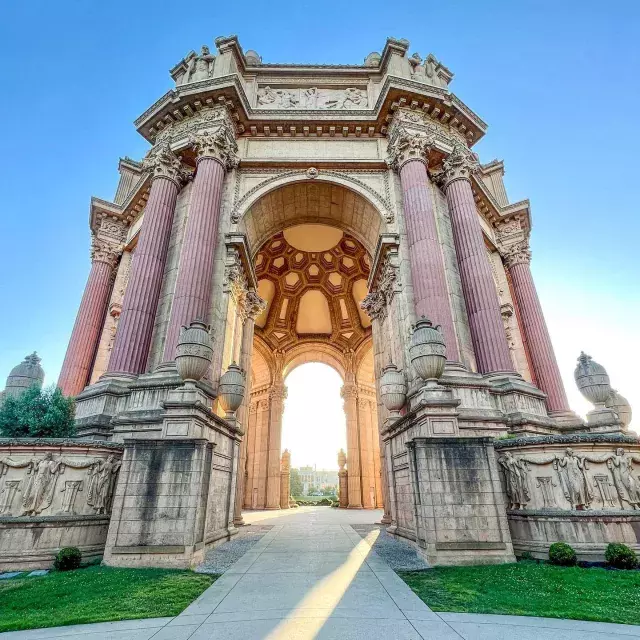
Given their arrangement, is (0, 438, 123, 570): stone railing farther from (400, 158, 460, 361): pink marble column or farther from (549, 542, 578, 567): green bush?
(400, 158, 460, 361): pink marble column

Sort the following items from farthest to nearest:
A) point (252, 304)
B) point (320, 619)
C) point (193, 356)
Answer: point (252, 304) < point (193, 356) < point (320, 619)

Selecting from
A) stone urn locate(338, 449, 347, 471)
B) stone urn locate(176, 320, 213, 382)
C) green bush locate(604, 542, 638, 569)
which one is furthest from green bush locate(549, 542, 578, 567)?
stone urn locate(338, 449, 347, 471)

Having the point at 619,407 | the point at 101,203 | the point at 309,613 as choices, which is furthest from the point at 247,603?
the point at 101,203

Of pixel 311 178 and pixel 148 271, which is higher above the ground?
pixel 311 178

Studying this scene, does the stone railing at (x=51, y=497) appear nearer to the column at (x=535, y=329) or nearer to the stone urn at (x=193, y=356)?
the stone urn at (x=193, y=356)

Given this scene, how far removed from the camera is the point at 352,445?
109 ft

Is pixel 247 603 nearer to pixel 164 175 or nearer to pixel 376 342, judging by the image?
pixel 376 342

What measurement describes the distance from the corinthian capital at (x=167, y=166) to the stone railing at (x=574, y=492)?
17.2 m

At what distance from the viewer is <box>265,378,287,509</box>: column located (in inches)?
1233

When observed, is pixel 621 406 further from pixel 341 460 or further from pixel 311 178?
pixel 341 460

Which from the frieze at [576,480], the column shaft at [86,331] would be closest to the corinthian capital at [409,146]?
the frieze at [576,480]

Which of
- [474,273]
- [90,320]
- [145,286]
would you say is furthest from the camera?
[90,320]

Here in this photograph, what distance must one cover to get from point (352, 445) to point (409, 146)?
25.3 metres

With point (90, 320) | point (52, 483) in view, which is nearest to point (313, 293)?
point (90, 320)
